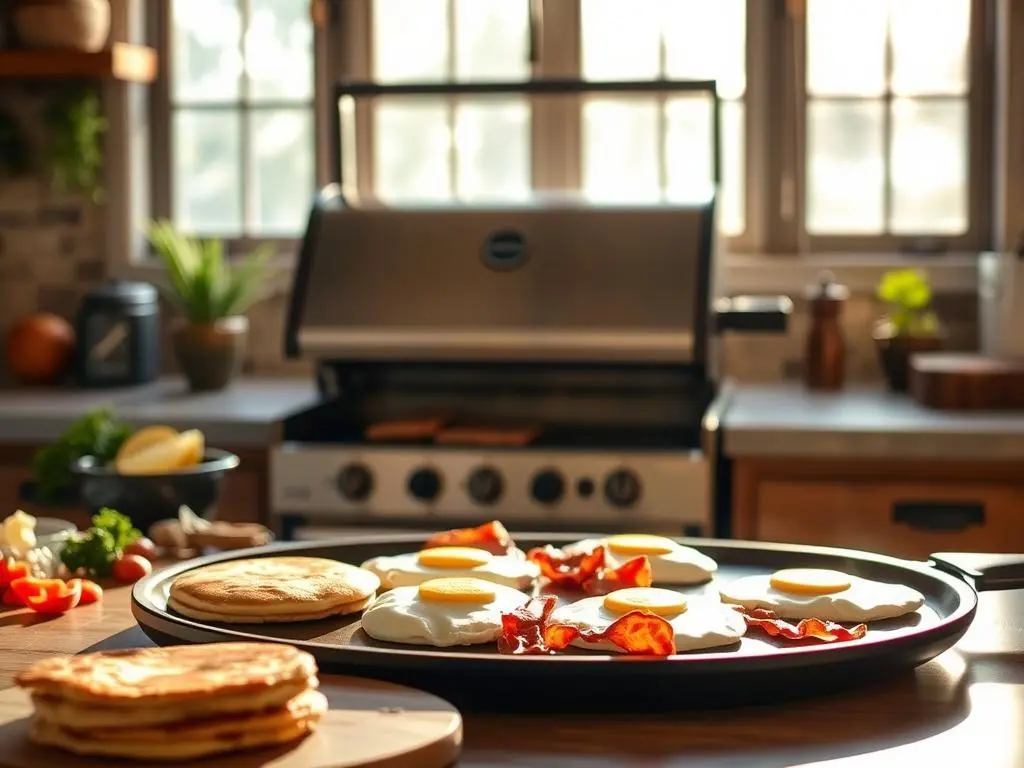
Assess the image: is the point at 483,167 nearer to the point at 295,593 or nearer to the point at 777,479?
the point at 777,479

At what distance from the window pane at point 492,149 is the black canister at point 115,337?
78cm

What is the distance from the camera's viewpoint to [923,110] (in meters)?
3.60

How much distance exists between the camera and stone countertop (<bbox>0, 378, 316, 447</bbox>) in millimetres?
2969

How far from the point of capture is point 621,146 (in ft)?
12.1

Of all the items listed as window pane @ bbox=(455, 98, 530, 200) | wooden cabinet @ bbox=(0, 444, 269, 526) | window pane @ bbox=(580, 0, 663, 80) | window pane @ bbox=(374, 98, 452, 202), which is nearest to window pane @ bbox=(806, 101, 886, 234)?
window pane @ bbox=(580, 0, 663, 80)

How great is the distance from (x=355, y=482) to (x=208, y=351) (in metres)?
0.73

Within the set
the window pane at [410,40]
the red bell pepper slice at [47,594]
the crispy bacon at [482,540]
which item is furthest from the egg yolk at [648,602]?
the window pane at [410,40]

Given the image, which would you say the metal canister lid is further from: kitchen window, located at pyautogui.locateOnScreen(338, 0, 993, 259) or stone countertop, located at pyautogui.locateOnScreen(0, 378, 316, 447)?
kitchen window, located at pyautogui.locateOnScreen(338, 0, 993, 259)

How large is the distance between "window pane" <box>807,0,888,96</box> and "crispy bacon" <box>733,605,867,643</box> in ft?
8.43

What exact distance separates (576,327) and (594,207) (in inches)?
11.5

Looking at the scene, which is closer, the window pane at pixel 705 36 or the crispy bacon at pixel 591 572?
the crispy bacon at pixel 591 572

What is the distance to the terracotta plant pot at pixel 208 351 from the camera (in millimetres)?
3406

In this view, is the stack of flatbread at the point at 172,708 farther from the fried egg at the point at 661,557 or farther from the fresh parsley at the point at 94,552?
the fresh parsley at the point at 94,552

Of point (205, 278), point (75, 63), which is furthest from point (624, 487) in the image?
point (75, 63)
